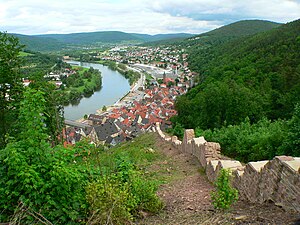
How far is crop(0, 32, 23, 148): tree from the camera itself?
950cm

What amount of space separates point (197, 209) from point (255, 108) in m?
16.4

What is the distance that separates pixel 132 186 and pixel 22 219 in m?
1.76

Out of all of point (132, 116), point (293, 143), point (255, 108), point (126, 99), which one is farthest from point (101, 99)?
point (293, 143)

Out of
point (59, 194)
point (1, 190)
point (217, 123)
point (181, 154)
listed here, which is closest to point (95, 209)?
point (59, 194)

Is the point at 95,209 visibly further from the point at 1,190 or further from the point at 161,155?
the point at 161,155

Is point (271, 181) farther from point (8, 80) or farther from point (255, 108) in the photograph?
point (255, 108)

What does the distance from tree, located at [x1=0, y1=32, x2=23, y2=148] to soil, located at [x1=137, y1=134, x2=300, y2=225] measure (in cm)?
545

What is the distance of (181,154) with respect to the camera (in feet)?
35.7

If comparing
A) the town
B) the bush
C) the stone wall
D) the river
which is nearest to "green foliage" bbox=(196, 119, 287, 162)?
the stone wall

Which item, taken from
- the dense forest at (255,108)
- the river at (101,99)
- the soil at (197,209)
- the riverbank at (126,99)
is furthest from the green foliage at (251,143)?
the river at (101,99)

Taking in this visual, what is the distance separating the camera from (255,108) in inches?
781

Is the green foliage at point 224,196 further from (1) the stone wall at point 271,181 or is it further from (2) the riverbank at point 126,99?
(2) the riverbank at point 126,99

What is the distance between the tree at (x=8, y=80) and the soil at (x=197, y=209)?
5.45 metres

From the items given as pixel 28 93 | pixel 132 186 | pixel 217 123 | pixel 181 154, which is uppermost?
pixel 28 93
